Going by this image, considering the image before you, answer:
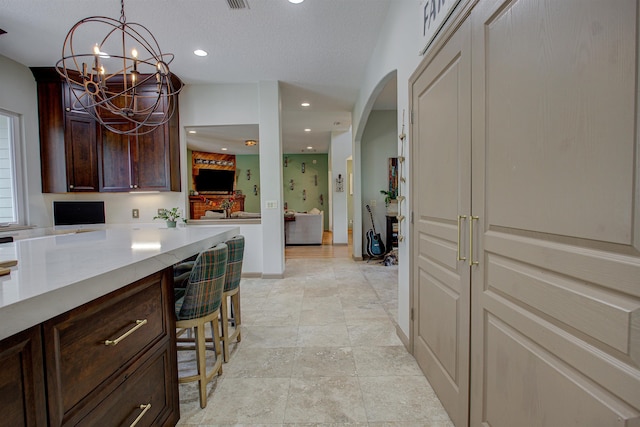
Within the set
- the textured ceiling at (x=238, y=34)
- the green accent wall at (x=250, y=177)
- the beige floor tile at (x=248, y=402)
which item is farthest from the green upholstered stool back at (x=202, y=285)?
the green accent wall at (x=250, y=177)

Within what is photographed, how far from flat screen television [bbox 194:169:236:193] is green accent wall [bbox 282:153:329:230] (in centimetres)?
202

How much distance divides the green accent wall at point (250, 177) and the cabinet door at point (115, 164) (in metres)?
6.49

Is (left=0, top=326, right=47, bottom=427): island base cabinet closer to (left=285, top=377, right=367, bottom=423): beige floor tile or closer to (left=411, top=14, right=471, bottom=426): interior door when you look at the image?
(left=285, top=377, right=367, bottom=423): beige floor tile

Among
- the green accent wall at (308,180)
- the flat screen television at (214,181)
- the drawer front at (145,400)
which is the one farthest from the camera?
the green accent wall at (308,180)

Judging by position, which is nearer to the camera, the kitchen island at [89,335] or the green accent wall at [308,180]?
the kitchen island at [89,335]

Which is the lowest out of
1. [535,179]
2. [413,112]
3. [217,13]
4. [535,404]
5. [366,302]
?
[366,302]

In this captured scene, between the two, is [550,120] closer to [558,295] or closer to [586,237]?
[586,237]

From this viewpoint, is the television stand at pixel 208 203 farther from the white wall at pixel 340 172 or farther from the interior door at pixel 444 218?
the interior door at pixel 444 218

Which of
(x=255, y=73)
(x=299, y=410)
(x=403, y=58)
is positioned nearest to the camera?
(x=299, y=410)

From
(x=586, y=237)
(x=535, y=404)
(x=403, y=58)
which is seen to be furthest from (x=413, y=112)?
(x=535, y=404)

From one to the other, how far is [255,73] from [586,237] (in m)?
4.07

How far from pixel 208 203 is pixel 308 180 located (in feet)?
12.1

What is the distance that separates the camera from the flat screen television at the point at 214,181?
9312 mm

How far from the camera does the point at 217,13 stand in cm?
261
